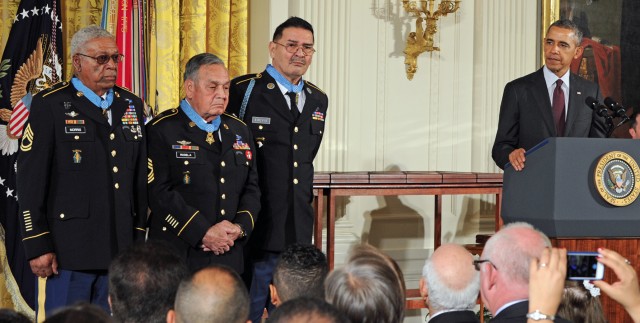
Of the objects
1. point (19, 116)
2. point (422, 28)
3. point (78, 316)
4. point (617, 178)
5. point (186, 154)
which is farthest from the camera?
point (422, 28)

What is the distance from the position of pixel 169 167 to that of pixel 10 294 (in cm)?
161

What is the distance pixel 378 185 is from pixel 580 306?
2.28m

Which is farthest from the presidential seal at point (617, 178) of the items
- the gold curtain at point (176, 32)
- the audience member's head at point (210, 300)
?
the gold curtain at point (176, 32)

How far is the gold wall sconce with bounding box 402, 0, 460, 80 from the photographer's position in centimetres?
652

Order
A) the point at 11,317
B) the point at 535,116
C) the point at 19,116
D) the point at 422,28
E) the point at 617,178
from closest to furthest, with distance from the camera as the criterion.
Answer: the point at 11,317 < the point at 617,178 < the point at 535,116 < the point at 19,116 < the point at 422,28

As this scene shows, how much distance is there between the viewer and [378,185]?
498 centimetres

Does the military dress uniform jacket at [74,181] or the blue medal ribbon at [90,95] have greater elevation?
the blue medal ribbon at [90,95]

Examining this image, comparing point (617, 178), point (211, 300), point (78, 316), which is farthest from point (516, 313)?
point (617, 178)

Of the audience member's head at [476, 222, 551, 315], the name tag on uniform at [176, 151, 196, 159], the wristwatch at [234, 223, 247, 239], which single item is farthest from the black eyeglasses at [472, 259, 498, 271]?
the name tag on uniform at [176, 151, 196, 159]

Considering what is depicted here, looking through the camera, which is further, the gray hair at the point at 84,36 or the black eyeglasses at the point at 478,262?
the gray hair at the point at 84,36

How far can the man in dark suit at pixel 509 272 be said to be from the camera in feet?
7.73

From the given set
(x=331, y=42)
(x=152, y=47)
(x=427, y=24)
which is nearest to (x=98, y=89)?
(x=152, y=47)

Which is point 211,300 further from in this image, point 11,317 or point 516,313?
point 516,313

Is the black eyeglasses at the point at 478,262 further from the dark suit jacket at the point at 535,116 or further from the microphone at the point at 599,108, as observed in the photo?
the dark suit jacket at the point at 535,116
